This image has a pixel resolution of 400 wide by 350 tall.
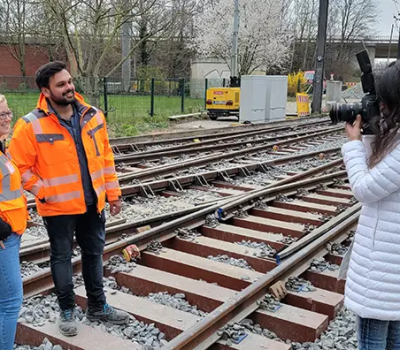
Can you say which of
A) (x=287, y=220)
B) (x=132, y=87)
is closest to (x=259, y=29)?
(x=132, y=87)

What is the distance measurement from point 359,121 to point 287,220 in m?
4.27

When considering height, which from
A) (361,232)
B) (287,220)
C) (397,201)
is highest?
(397,201)

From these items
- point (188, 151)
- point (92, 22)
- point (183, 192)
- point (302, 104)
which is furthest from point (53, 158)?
point (302, 104)

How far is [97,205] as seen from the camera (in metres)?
3.61

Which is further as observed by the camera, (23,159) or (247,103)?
(247,103)

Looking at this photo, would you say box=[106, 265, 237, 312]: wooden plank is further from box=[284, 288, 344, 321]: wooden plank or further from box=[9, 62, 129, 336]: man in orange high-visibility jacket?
box=[9, 62, 129, 336]: man in orange high-visibility jacket

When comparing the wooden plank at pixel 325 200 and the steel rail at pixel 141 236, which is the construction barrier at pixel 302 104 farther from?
the steel rail at pixel 141 236

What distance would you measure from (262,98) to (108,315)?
18.8m

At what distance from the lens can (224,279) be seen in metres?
4.61

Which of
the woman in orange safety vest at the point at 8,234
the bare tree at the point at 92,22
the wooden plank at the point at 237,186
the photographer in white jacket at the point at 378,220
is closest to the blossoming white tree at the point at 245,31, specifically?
the bare tree at the point at 92,22

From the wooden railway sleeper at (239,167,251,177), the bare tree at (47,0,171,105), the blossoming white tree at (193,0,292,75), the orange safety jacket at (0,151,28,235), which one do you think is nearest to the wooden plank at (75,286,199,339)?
the orange safety jacket at (0,151,28,235)

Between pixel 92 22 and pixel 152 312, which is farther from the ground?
pixel 92 22

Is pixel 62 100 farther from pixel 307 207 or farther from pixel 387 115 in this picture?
pixel 307 207

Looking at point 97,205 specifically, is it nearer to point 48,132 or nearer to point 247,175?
point 48,132
